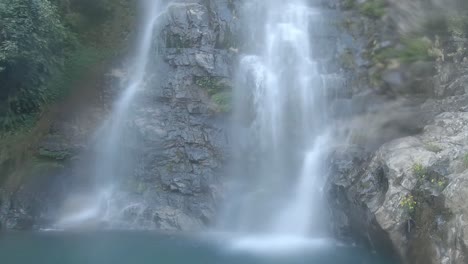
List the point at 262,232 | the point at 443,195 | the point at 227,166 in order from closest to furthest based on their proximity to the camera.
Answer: the point at 443,195 < the point at 262,232 < the point at 227,166

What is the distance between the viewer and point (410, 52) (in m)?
13.8

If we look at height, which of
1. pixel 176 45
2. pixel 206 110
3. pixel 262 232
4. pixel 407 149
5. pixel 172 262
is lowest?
pixel 172 262

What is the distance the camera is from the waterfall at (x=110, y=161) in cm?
1476

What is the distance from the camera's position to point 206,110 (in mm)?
15383

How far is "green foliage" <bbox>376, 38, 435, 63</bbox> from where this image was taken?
13.6 meters

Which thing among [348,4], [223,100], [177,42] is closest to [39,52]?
[177,42]

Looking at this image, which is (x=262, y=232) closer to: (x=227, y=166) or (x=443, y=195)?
(x=227, y=166)

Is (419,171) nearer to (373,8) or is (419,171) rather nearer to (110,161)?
(373,8)

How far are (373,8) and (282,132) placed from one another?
4.77 m

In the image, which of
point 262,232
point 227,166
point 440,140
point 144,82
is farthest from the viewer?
point 144,82

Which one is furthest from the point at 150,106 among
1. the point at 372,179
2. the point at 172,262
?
the point at 372,179

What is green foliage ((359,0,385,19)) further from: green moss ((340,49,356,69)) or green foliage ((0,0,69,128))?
green foliage ((0,0,69,128))

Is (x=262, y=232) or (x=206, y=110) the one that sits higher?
(x=206, y=110)

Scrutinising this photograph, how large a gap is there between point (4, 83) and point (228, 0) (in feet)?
23.5
